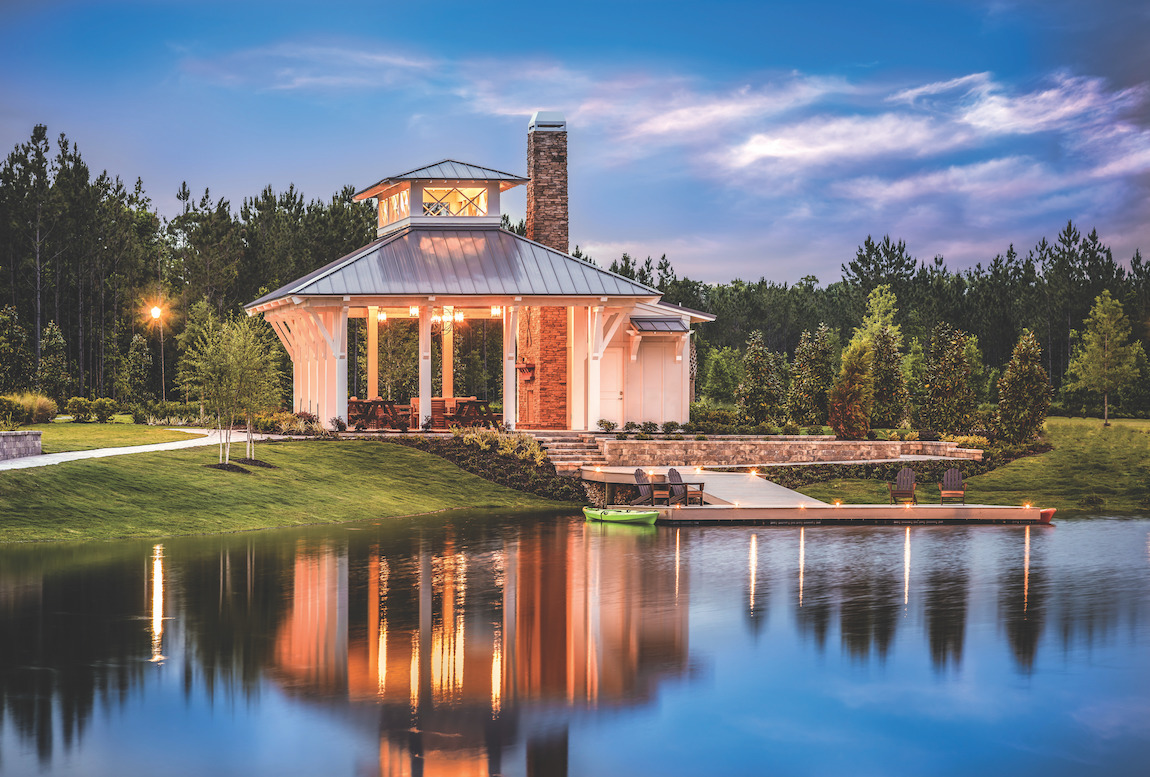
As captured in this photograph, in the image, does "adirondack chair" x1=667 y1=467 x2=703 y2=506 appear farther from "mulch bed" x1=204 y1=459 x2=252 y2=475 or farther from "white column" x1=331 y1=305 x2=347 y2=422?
"white column" x1=331 y1=305 x2=347 y2=422

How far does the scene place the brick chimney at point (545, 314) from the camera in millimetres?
32000

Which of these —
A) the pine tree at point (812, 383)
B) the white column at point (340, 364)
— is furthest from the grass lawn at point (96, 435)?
the pine tree at point (812, 383)

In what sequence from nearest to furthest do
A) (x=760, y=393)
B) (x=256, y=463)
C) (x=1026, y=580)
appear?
(x=1026, y=580) → (x=256, y=463) → (x=760, y=393)

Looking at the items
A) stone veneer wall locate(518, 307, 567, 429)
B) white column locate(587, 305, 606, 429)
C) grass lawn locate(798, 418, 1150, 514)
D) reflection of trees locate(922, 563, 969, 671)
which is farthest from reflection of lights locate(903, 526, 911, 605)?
stone veneer wall locate(518, 307, 567, 429)

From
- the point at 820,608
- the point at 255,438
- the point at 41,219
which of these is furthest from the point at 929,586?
the point at 41,219

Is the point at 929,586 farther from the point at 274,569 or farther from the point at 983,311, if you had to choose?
the point at 983,311

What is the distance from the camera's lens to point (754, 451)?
2958cm

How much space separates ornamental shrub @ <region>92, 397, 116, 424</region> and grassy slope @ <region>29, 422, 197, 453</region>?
1056mm

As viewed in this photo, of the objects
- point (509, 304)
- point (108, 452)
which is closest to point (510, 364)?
point (509, 304)

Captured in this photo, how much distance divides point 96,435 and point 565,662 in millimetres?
22611

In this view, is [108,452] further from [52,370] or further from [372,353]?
[52,370]

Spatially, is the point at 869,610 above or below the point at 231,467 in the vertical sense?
below

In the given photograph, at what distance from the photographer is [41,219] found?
43875mm

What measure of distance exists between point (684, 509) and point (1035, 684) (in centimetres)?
1206
